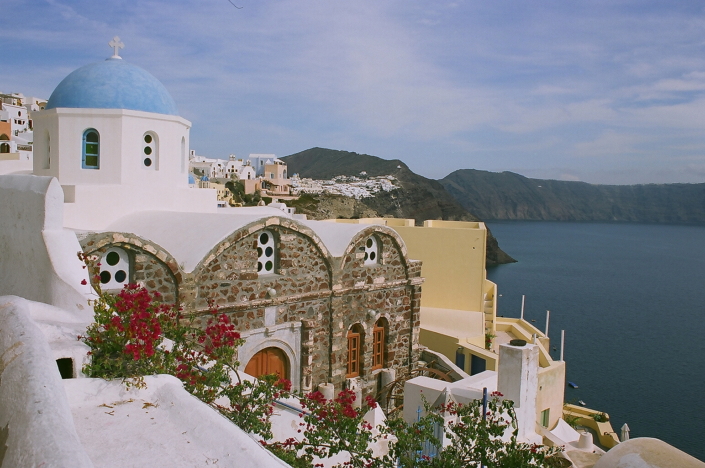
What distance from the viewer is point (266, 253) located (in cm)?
984

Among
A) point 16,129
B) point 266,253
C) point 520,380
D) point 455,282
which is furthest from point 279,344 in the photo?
point 16,129

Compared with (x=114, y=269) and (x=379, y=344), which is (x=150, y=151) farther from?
(x=379, y=344)

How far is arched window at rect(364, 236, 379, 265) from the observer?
1162 centimetres

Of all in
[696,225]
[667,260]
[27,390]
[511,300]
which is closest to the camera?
[27,390]

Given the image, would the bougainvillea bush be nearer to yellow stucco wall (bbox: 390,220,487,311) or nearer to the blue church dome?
the blue church dome

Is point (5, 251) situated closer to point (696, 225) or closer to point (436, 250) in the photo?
point (436, 250)

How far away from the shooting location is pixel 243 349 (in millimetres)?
9289

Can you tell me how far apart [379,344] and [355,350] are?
763 mm

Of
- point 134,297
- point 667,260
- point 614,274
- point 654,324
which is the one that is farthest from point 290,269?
point 667,260

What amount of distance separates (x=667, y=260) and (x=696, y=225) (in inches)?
4886

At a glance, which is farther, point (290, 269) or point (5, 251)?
point (290, 269)

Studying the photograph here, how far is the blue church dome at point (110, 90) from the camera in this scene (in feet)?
35.0

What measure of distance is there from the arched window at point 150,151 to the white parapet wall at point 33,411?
829 centimetres

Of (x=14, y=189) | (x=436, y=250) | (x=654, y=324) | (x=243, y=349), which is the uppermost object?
(x=14, y=189)
